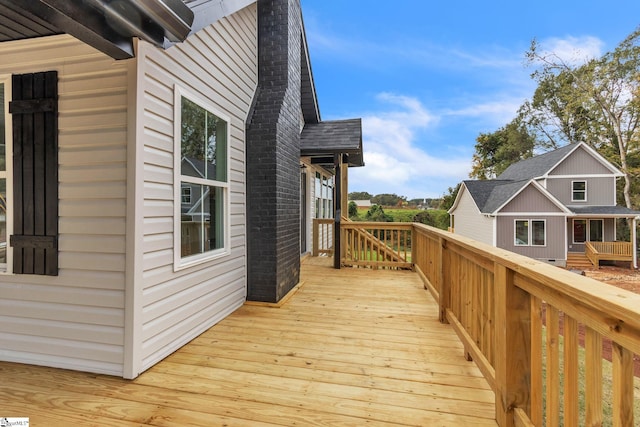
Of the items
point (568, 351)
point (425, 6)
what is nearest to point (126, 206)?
point (568, 351)

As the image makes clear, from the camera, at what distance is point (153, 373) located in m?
2.21

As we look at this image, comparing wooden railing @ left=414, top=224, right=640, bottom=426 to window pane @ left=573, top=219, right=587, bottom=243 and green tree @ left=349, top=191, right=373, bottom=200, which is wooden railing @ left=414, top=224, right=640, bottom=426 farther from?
green tree @ left=349, top=191, right=373, bottom=200

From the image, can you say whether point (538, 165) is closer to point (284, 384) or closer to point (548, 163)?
point (548, 163)

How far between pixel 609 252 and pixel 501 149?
13.0 m

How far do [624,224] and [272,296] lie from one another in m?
21.3

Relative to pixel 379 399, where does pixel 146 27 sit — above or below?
above

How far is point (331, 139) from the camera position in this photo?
6227mm

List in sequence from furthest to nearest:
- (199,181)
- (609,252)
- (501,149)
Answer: (501,149)
(609,252)
(199,181)

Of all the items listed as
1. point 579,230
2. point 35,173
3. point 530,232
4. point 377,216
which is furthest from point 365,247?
point 377,216

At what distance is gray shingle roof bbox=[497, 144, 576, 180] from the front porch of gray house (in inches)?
612

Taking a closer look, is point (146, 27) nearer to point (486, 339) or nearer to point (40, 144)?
point (40, 144)

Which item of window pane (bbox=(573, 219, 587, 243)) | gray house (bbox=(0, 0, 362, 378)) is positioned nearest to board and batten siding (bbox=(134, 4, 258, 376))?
gray house (bbox=(0, 0, 362, 378))

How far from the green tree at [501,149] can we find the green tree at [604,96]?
2.59 m

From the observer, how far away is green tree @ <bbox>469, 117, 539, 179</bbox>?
76.6ft
